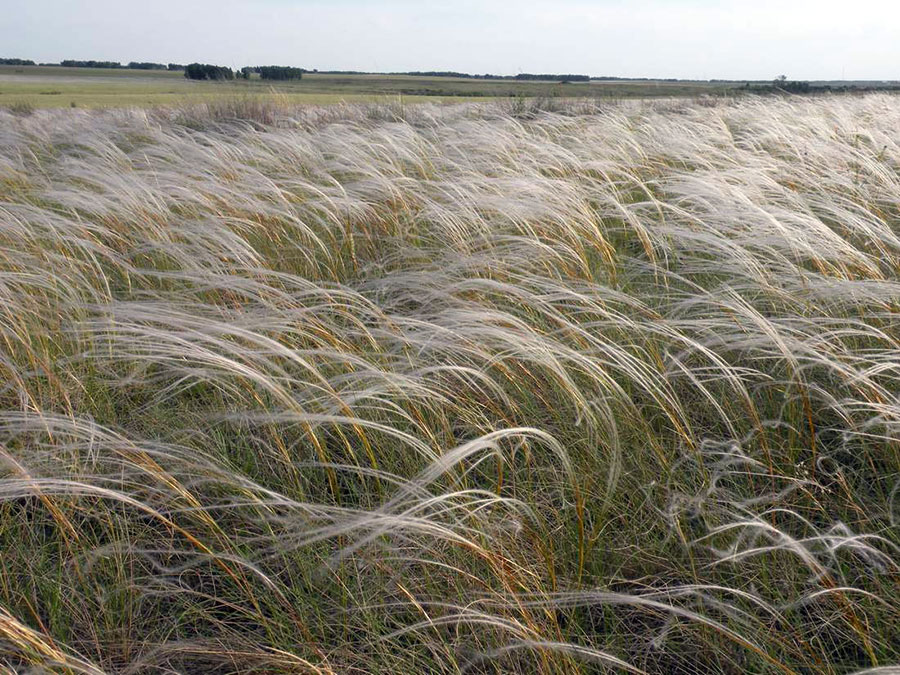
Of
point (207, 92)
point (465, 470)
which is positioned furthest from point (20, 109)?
point (465, 470)

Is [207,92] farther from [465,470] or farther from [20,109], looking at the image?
[465,470]

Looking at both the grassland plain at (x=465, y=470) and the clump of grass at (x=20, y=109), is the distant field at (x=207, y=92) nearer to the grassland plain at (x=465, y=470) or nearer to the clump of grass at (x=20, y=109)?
the clump of grass at (x=20, y=109)

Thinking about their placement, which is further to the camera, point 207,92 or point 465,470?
point 207,92

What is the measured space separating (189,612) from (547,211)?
1.80m

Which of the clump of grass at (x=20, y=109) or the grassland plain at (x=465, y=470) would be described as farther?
the clump of grass at (x=20, y=109)

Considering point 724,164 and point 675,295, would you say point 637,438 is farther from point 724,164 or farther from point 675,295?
point 724,164

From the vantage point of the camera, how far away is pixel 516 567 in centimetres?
107

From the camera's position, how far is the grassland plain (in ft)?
3.34

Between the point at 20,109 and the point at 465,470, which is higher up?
the point at 20,109

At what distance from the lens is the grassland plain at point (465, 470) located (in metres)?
1.02

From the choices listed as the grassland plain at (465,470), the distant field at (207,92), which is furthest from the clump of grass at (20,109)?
the grassland plain at (465,470)

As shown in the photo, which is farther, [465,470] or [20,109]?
[20,109]

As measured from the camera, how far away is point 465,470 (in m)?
1.30

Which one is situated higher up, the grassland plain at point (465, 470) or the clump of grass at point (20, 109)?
the clump of grass at point (20, 109)
